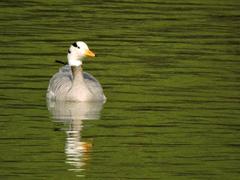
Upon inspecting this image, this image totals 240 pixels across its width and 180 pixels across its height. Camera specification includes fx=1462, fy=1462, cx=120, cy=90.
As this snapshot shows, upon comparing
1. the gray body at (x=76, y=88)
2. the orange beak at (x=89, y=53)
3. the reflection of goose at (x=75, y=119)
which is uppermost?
the orange beak at (x=89, y=53)

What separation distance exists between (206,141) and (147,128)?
56.3 inches

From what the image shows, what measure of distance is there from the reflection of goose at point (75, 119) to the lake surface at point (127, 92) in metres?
0.02

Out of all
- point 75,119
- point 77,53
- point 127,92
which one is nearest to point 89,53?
point 77,53

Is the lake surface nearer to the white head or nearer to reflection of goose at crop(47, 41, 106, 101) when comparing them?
reflection of goose at crop(47, 41, 106, 101)

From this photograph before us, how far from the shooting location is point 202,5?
Result: 132 feet

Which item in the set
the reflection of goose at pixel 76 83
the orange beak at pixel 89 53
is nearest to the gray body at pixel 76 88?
the reflection of goose at pixel 76 83

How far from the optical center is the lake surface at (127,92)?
21453 millimetres

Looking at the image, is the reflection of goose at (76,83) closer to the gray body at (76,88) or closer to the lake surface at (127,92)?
the gray body at (76,88)

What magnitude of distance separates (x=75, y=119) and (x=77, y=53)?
328 cm

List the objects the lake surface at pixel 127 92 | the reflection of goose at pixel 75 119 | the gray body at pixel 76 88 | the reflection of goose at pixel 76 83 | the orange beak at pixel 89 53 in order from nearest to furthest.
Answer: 1. the lake surface at pixel 127 92
2. the reflection of goose at pixel 75 119
3. the gray body at pixel 76 88
4. the reflection of goose at pixel 76 83
5. the orange beak at pixel 89 53

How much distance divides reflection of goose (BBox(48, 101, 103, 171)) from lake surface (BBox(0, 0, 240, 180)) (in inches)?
0.7

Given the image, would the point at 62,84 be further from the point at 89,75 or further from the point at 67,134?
the point at 67,134

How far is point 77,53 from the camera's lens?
28156 mm

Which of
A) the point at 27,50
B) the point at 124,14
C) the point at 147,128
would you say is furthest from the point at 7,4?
the point at 147,128
